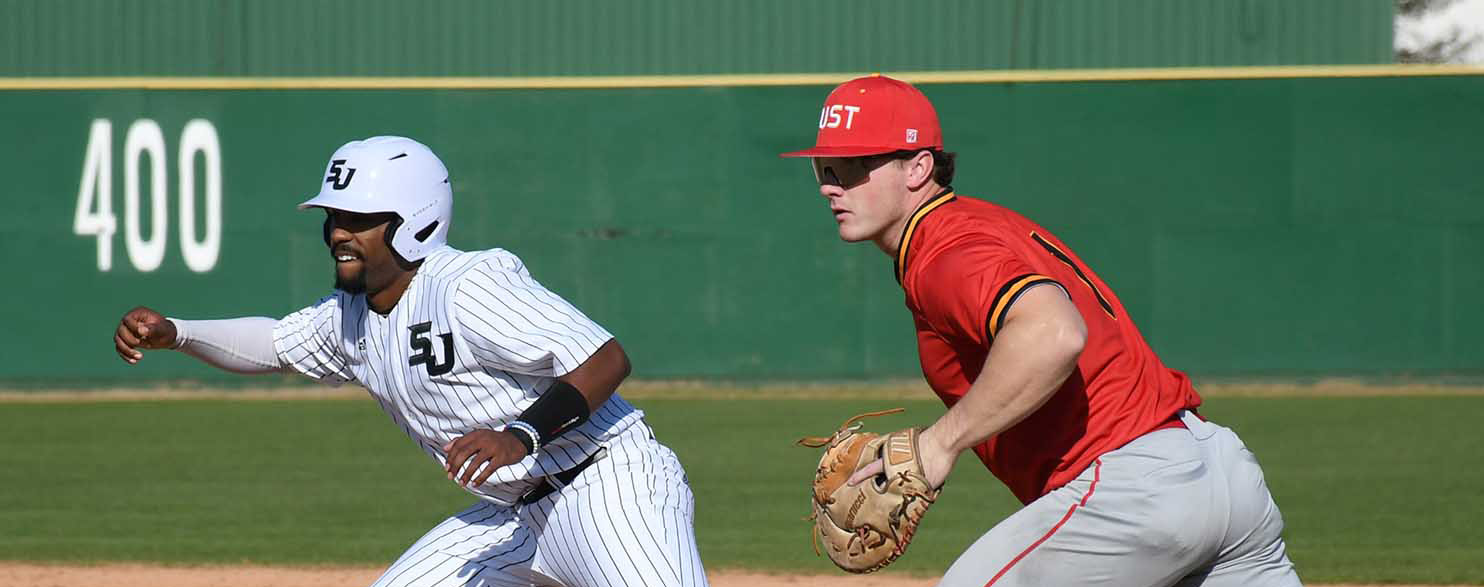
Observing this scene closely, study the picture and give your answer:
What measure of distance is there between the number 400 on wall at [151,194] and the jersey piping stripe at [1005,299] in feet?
40.3

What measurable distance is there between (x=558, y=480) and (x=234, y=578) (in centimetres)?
354

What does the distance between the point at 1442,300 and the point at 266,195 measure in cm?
959

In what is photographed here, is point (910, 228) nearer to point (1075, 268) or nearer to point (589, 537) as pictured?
point (1075, 268)

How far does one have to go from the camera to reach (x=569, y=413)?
13.2ft

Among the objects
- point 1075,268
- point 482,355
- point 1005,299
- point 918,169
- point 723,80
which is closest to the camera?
point 1005,299

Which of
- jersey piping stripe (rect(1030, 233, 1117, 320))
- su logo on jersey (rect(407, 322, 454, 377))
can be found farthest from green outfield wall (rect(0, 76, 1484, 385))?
jersey piping stripe (rect(1030, 233, 1117, 320))

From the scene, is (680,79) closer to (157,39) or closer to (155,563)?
(157,39)

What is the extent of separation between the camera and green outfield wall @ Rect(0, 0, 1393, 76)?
1565cm

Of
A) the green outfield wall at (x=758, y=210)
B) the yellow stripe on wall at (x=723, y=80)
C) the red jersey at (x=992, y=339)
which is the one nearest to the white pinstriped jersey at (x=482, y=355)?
the red jersey at (x=992, y=339)

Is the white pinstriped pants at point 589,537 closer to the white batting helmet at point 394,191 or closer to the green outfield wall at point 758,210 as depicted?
the white batting helmet at point 394,191

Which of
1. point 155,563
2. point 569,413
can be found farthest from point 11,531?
point 569,413

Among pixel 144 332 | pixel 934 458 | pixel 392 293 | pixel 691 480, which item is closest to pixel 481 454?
pixel 392 293

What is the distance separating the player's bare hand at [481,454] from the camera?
3.80 m

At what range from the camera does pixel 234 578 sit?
24.5 ft
